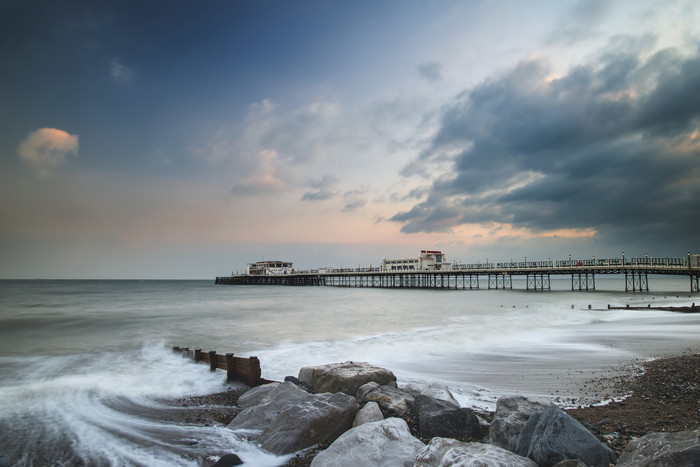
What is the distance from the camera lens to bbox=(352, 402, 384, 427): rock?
17.7 feet

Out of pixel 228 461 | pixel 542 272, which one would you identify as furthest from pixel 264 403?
Answer: pixel 542 272

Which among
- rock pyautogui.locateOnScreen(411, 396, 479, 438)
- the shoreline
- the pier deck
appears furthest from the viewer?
the pier deck

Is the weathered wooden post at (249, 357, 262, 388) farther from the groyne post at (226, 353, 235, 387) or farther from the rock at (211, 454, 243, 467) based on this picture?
the rock at (211, 454, 243, 467)

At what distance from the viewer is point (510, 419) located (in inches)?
183

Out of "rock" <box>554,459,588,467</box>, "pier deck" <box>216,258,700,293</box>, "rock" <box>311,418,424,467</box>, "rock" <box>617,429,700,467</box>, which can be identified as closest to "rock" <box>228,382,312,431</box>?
"rock" <box>311,418,424,467</box>

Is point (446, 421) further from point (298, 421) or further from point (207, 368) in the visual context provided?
point (207, 368)

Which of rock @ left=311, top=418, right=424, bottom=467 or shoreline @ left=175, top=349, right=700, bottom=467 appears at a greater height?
rock @ left=311, top=418, right=424, bottom=467

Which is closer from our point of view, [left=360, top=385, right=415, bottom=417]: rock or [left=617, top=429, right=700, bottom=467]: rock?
[left=617, top=429, right=700, bottom=467]: rock

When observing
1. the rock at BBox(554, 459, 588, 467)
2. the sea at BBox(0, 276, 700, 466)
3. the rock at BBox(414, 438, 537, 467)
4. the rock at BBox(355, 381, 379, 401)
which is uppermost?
the rock at BBox(554, 459, 588, 467)

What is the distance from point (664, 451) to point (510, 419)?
172 cm

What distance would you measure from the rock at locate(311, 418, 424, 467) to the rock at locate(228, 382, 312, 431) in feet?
5.12

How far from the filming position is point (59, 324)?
76.7ft

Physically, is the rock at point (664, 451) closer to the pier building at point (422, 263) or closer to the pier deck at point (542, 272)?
the pier deck at point (542, 272)

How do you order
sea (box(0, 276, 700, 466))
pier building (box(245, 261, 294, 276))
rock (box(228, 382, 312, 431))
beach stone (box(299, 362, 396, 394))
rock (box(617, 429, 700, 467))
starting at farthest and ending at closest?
pier building (box(245, 261, 294, 276)) → beach stone (box(299, 362, 396, 394)) → rock (box(228, 382, 312, 431)) → sea (box(0, 276, 700, 466)) → rock (box(617, 429, 700, 467))
